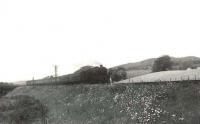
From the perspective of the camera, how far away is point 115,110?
25.6m

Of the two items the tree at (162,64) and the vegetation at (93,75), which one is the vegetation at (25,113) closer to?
→ the vegetation at (93,75)

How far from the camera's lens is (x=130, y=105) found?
25141 millimetres

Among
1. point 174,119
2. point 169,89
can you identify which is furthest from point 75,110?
point 174,119

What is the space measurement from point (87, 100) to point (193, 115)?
1411 cm

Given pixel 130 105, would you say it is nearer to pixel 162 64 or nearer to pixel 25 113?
pixel 25 113

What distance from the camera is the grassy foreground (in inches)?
819

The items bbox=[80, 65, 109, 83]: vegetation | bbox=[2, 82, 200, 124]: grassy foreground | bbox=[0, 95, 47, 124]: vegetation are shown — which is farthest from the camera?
bbox=[80, 65, 109, 83]: vegetation

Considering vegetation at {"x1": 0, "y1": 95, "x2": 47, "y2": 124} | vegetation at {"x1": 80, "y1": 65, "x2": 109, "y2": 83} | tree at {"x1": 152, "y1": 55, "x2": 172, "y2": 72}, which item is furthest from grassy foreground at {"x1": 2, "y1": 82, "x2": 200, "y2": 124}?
tree at {"x1": 152, "y1": 55, "x2": 172, "y2": 72}

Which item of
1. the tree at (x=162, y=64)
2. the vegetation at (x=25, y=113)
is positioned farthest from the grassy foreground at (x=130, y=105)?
the tree at (x=162, y=64)

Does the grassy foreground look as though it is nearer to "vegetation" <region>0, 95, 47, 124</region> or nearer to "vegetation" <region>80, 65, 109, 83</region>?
"vegetation" <region>0, 95, 47, 124</region>

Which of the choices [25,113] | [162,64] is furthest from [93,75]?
[162,64]

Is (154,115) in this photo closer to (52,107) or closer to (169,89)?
(169,89)

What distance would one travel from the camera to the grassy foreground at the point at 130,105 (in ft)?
68.2

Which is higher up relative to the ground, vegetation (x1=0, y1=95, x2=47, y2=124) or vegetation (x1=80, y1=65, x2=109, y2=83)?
vegetation (x1=80, y1=65, x2=109, y2=83)
